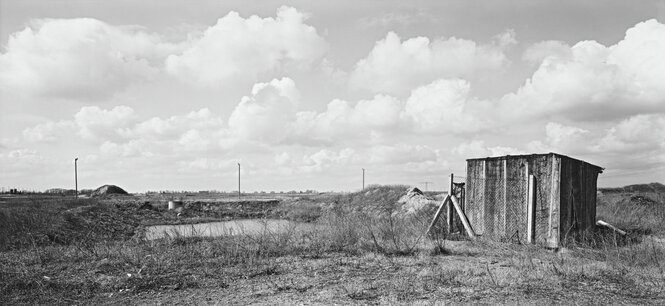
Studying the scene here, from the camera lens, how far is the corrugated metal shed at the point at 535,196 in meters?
12.8

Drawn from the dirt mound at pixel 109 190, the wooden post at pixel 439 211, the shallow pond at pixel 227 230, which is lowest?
the dirt mound at pixel 109 190

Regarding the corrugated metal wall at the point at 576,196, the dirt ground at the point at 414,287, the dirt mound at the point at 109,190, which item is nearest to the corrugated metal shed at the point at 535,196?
the corrugated metal wall at the point at 576,196

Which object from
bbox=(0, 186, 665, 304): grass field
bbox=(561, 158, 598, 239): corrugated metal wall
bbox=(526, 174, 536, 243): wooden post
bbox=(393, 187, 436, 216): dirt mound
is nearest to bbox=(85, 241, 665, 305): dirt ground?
bbox=(0, 186, 665, 304): grass field

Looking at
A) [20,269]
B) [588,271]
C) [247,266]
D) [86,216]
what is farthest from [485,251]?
[86,216]

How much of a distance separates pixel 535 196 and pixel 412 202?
51.9ft

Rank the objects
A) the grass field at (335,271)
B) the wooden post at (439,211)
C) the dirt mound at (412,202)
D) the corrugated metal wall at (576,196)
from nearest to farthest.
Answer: the grass field at (335,271)
the corrugated metal wall at (576,196)
the wooden post at (439,211)
the dirt mound at (412,202)

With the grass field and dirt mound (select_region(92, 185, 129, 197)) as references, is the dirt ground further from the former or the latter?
dirt mound (select_region(92, 185, 129, 197))

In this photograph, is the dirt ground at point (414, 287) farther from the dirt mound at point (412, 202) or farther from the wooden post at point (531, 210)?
the dirt mound at point (412, 202)

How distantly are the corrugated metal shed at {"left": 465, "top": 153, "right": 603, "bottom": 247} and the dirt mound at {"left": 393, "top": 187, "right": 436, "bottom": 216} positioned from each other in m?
10.1

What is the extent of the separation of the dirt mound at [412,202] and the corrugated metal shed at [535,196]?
10071 millimetres

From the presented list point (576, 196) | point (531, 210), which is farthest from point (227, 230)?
point (576, 196)

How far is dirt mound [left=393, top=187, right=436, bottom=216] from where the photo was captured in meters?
26.4

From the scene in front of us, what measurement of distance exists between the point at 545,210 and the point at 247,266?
8327 mm

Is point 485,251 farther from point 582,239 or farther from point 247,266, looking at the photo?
point 247,266
